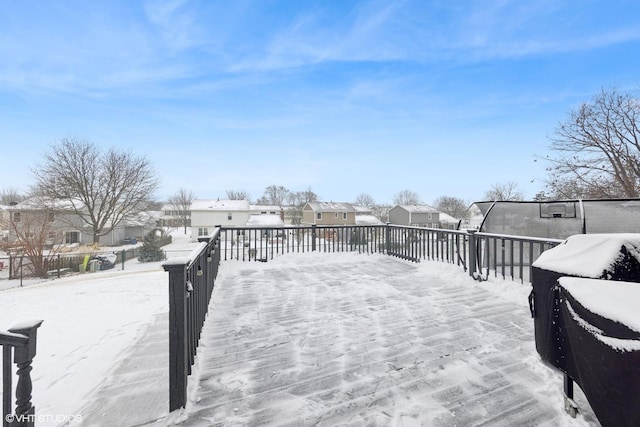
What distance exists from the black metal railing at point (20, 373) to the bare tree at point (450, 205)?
45.7 m

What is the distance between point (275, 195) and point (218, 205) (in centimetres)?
2017

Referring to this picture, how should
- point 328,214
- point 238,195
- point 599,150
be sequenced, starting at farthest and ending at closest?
1. point 238,195
2. point 328,214
3. point 599,150

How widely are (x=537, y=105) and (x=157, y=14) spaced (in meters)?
16.1

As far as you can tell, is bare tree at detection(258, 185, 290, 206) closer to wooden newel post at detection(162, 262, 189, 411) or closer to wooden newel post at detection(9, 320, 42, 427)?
wooden newel post at detection(162, 262, 189, 411)

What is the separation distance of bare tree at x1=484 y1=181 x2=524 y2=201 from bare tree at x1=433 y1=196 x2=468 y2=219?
11889mm

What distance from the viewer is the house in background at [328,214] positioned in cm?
3244

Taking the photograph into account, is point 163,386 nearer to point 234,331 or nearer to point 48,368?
point 234,331

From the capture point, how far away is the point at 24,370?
4.10ft

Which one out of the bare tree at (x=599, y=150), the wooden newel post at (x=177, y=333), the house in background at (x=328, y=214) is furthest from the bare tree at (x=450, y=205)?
the wooden newel post at (x=177, y=333)

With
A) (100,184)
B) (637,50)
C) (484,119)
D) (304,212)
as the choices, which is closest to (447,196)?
(304,212)

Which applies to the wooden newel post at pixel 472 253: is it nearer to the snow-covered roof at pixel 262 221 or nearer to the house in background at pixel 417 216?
the snow-covered roof at pixel 262 221

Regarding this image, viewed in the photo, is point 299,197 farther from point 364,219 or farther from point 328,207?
point 364,219

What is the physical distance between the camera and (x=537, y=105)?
13969 millimetres

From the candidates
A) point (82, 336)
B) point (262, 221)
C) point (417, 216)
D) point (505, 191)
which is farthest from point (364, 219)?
point (82, 336)
